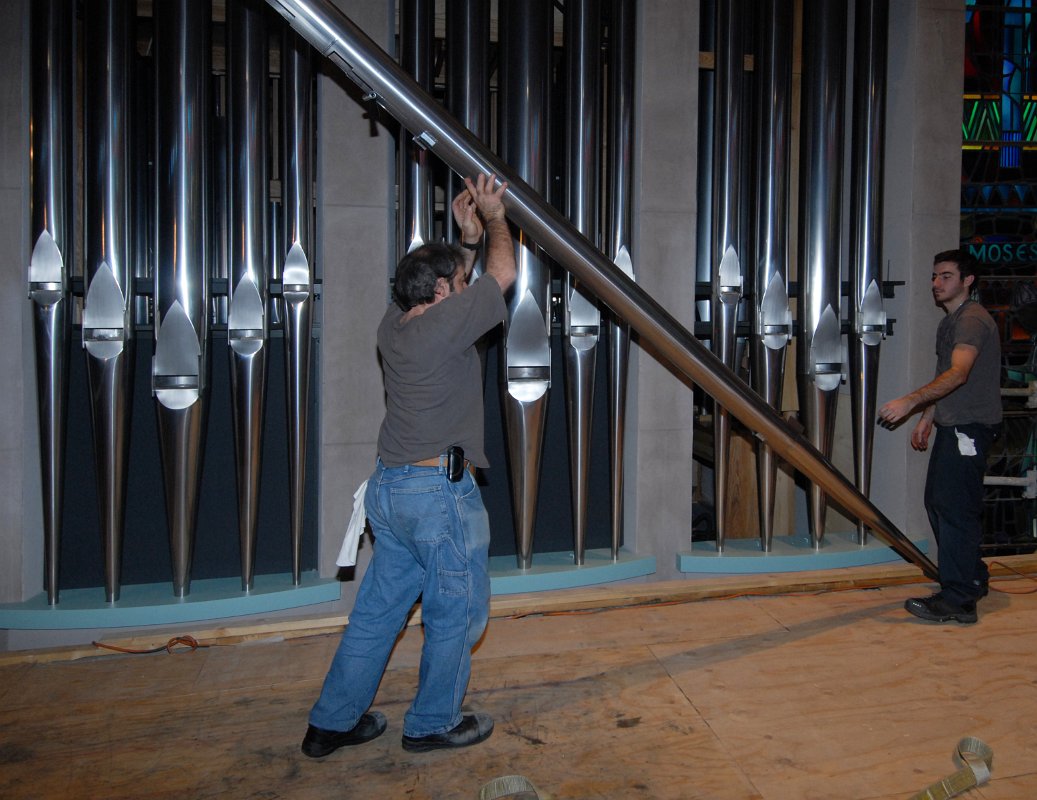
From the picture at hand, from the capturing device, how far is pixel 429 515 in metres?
2.23

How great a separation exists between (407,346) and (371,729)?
1.14 metres

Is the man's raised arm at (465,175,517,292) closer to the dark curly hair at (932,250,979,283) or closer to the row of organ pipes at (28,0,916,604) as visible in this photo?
the row of organ pipes at (28,0,916,604)

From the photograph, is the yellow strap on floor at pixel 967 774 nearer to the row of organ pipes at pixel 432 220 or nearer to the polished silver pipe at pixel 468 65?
the row of organ pipes at pixel 432 220

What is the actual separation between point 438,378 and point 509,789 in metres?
1.09

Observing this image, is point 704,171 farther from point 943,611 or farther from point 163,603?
point 163,603

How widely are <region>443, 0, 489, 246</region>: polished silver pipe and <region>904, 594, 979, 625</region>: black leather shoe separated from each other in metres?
2.32

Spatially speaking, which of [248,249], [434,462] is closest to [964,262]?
[434,462]

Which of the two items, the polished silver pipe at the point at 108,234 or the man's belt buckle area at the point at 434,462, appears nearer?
the man's belt buckle area at the point at 434,462

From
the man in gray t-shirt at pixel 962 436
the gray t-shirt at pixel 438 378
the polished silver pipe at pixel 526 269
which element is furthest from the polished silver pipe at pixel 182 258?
Answer: the man in gray t-shirt at pixel 962 436

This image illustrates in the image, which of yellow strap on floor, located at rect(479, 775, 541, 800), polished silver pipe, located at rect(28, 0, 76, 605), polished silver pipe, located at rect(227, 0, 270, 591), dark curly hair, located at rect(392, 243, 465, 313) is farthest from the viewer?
polished silver pipe, located at rect(227, 0, 270, 591)

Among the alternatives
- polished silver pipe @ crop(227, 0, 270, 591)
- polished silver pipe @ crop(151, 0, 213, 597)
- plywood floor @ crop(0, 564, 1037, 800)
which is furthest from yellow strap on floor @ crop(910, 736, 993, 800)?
polished silver pipe @ crop(151, 0, 213, 597)

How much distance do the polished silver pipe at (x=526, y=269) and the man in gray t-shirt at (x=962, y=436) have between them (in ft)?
4.69

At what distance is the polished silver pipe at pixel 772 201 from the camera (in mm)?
3711

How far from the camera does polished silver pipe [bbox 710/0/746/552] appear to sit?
3.66 m
